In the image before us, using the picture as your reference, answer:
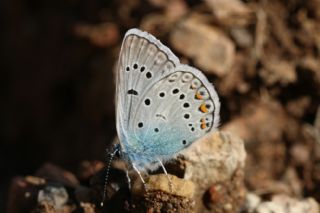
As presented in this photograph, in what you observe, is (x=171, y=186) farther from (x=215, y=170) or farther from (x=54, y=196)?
(x=54, y=196)

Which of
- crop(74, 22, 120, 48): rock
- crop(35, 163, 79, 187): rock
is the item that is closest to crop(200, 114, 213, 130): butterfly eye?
crop(35, 163, 79, 187): rock

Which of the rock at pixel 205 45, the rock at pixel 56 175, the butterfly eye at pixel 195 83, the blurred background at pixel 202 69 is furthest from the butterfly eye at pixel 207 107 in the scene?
the rock at pixel 205 45

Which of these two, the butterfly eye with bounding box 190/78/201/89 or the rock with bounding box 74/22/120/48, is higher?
the rock with bounding box 74/22/120/48

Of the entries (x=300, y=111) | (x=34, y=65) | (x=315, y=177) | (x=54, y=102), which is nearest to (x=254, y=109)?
(x=300, y=111)

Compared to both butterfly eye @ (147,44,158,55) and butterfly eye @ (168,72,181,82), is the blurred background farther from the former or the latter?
butterfly eye @ (147,44,158,55)

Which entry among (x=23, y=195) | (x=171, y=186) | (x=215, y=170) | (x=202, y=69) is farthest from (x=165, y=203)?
(x=202, y=69)

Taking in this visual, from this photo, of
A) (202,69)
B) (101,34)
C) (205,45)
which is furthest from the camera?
(101,34)

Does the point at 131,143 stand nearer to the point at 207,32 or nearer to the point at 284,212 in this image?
the point at 284,212

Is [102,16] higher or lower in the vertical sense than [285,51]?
higher
